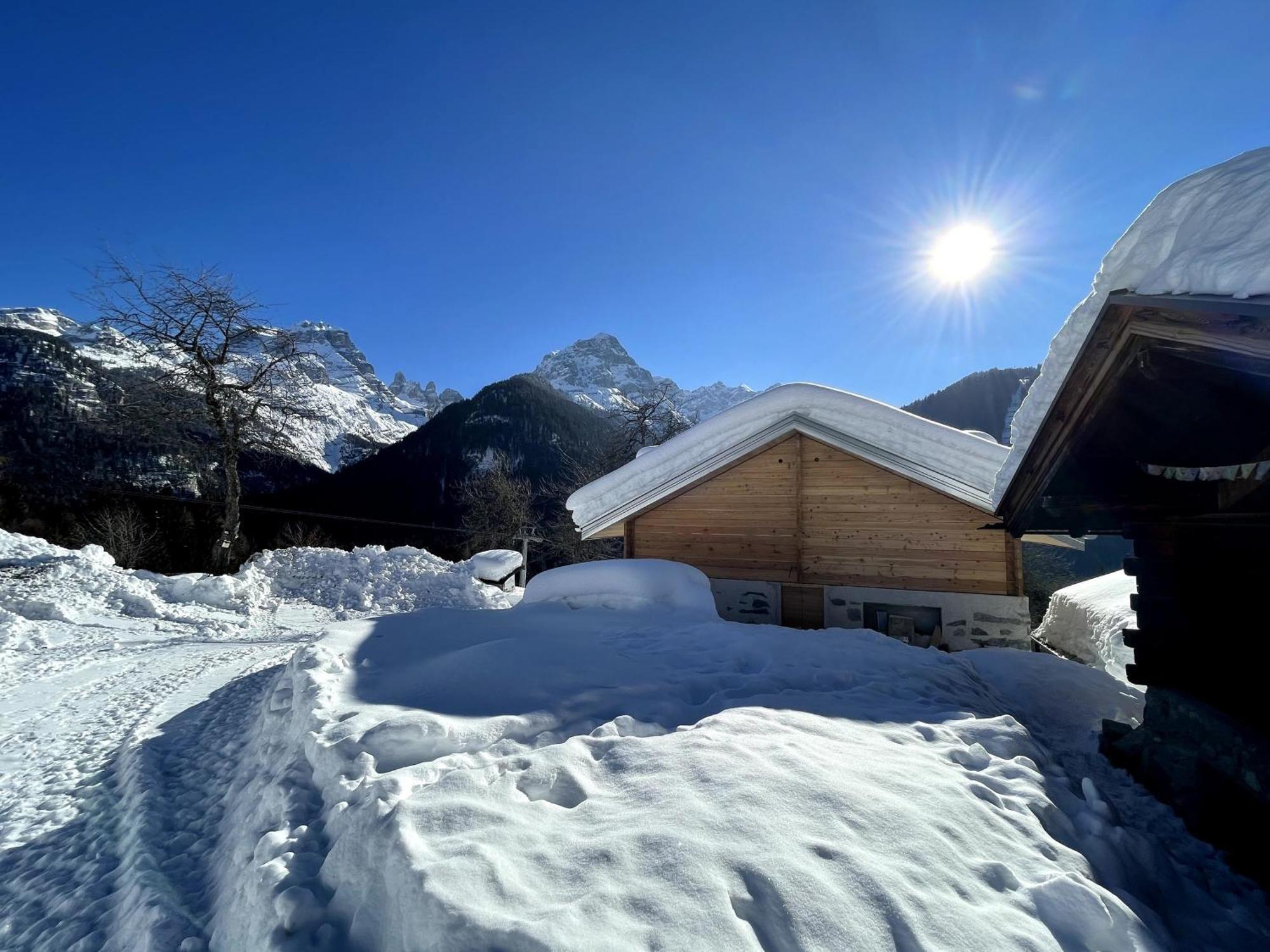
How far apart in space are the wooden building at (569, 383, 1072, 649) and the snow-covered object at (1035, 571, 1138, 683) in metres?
2.45

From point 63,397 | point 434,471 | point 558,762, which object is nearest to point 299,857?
point 558,762

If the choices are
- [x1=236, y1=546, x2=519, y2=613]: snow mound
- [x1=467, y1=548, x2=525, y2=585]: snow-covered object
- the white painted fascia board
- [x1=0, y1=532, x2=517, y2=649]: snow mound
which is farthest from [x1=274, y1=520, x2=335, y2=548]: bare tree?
the white painted fascia board

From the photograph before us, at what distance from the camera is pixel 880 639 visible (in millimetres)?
5570

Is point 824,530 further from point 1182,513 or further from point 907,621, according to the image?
point 1182,513

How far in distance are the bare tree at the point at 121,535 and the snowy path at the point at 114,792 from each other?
41.9 ft

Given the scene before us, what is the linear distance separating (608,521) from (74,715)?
6601 millimetres

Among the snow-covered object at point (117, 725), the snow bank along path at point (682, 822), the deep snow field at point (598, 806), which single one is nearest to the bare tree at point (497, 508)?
the snow-covered object at point (117, 725)

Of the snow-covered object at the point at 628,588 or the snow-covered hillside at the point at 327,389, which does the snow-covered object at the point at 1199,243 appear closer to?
the snow-covered object at the point at 628,588

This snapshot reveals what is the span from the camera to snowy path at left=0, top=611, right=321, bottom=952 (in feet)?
7.68

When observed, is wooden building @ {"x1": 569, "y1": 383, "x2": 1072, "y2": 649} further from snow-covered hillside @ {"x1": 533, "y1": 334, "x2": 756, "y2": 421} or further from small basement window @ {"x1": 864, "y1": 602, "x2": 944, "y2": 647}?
snow-covered hillside @ {"x1": 533, "y1": 334, "x2": 756, "y2": 421}

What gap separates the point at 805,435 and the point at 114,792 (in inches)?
328

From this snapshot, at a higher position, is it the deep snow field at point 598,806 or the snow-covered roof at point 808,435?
the snow-covered roof at point 808,435

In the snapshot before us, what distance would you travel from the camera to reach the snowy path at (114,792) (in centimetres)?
234

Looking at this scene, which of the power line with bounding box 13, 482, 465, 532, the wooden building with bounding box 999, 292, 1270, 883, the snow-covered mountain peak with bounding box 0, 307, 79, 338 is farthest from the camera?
the snow-covered mountain peak with bounding box 0, 307, 79, 338
